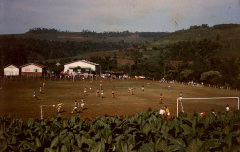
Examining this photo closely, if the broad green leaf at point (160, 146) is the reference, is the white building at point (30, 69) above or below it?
above

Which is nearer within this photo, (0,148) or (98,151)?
(98,151)

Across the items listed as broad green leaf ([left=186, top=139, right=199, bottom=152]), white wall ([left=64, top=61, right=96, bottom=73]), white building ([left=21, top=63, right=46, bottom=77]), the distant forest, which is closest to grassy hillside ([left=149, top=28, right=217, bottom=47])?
the distant forest

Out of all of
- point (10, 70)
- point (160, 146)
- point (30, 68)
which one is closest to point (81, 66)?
point (30, 68)

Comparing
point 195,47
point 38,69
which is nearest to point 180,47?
point 195,47

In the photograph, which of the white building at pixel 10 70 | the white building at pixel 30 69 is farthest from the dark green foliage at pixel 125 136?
the white building at pixel 30 69

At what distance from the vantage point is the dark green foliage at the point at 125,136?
4969mm

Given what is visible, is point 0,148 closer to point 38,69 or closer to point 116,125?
point 116,125

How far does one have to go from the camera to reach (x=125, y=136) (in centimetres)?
686

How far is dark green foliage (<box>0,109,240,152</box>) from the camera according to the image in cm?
497

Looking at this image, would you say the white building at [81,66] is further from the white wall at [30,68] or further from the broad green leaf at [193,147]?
the broad green leaf at [193,147]

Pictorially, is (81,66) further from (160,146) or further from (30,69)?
(160,146)

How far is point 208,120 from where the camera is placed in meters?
8.10

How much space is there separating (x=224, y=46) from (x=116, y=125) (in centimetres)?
11778

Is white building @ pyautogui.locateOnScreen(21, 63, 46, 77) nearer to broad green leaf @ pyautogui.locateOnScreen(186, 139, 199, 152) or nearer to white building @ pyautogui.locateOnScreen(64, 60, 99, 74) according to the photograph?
white building @ pyautogui.locateOnScreen(64, 60, 99, 74)
